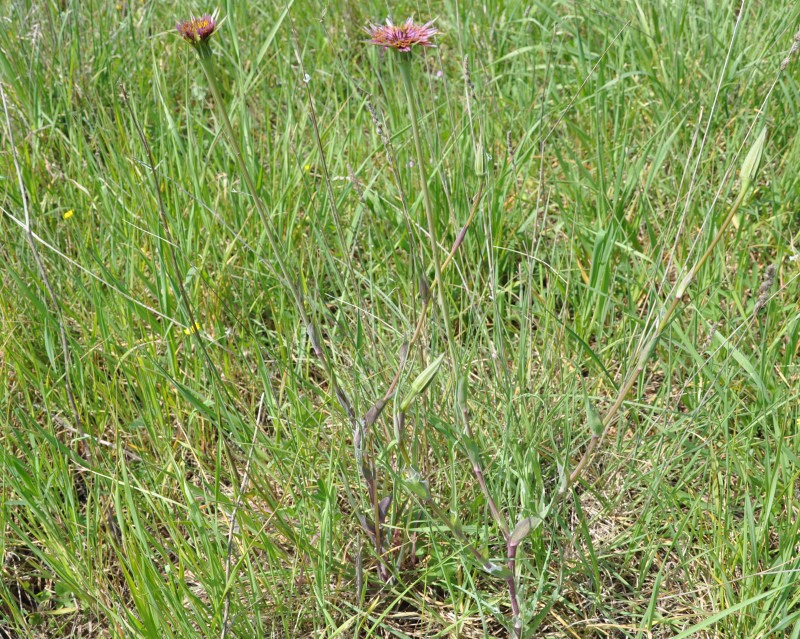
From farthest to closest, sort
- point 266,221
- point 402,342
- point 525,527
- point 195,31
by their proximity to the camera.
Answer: point 402,342, point 525,527, point 266,221, point 195,31

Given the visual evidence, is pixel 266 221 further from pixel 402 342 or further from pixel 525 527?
pixel 525 527

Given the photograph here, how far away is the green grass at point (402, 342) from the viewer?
1.38 m

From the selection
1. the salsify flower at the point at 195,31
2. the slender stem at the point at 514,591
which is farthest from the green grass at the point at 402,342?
the salsify flower at the point at 195,31

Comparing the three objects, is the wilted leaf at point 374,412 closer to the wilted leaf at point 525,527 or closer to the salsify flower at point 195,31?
the wilted leaf at point 525,527

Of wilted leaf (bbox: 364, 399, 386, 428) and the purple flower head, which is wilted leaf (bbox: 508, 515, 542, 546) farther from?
the purple flower head

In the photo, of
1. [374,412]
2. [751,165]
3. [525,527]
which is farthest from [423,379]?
[751,165]

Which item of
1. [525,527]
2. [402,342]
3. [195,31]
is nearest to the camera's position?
[195,31]

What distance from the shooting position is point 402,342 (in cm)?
148

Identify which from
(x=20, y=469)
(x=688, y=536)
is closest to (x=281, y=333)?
(x=20, y=469)

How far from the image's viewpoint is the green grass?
4.54 ft

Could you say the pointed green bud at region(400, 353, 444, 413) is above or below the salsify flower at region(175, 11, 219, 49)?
below

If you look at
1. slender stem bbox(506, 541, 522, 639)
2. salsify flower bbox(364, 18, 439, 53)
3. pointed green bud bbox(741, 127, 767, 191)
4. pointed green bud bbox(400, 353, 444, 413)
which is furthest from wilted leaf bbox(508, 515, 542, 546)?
salsify flower bbox(364, 18, 439, 53)

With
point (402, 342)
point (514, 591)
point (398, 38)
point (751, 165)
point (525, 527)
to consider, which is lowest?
point (514, 591)

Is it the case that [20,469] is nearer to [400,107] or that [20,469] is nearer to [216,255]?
[216,255]
